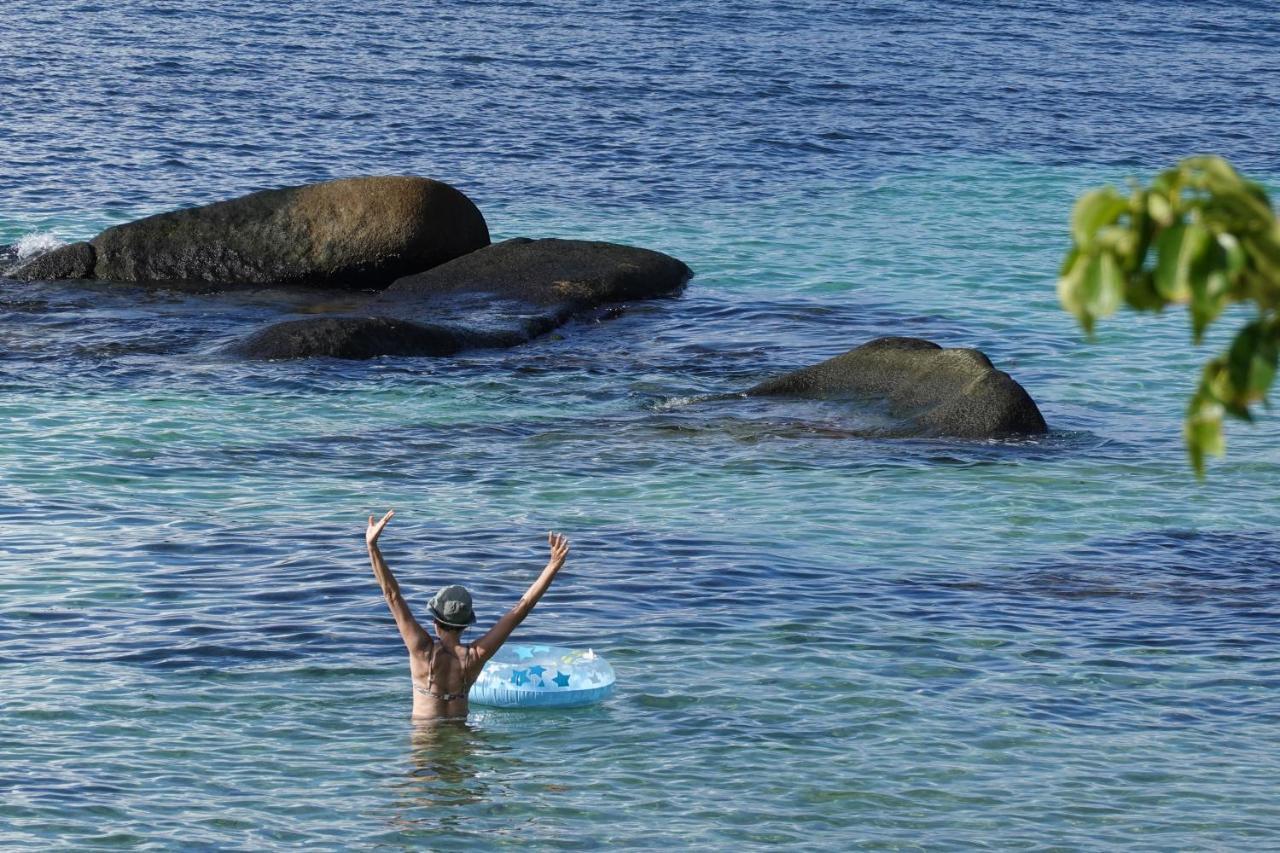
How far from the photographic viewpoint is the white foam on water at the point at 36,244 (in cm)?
2981

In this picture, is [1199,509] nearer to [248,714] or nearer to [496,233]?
[248,714]

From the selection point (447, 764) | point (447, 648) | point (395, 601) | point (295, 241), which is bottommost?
point (447, 764)

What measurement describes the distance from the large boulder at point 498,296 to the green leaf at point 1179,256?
65.4 feet

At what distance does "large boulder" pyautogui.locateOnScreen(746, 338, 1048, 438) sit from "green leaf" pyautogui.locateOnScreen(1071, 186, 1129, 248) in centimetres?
1601

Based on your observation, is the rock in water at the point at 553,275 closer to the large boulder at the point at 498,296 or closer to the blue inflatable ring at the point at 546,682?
the large boulder at the point at 498,296

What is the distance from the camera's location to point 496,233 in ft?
106

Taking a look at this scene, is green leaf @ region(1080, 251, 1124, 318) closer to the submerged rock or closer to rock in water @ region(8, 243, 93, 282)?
the submerged rock

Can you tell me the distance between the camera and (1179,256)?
407cm

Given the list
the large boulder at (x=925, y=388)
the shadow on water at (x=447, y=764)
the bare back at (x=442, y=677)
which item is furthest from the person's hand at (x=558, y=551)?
the large boulder at (x=925, y=388)

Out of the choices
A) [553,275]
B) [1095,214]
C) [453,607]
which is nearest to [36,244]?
[553,275]

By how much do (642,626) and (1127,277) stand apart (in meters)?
10.5

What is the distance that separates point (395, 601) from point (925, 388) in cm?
1019

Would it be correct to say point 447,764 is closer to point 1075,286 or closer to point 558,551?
point 558,551

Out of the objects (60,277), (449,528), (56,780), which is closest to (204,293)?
(60,277)
